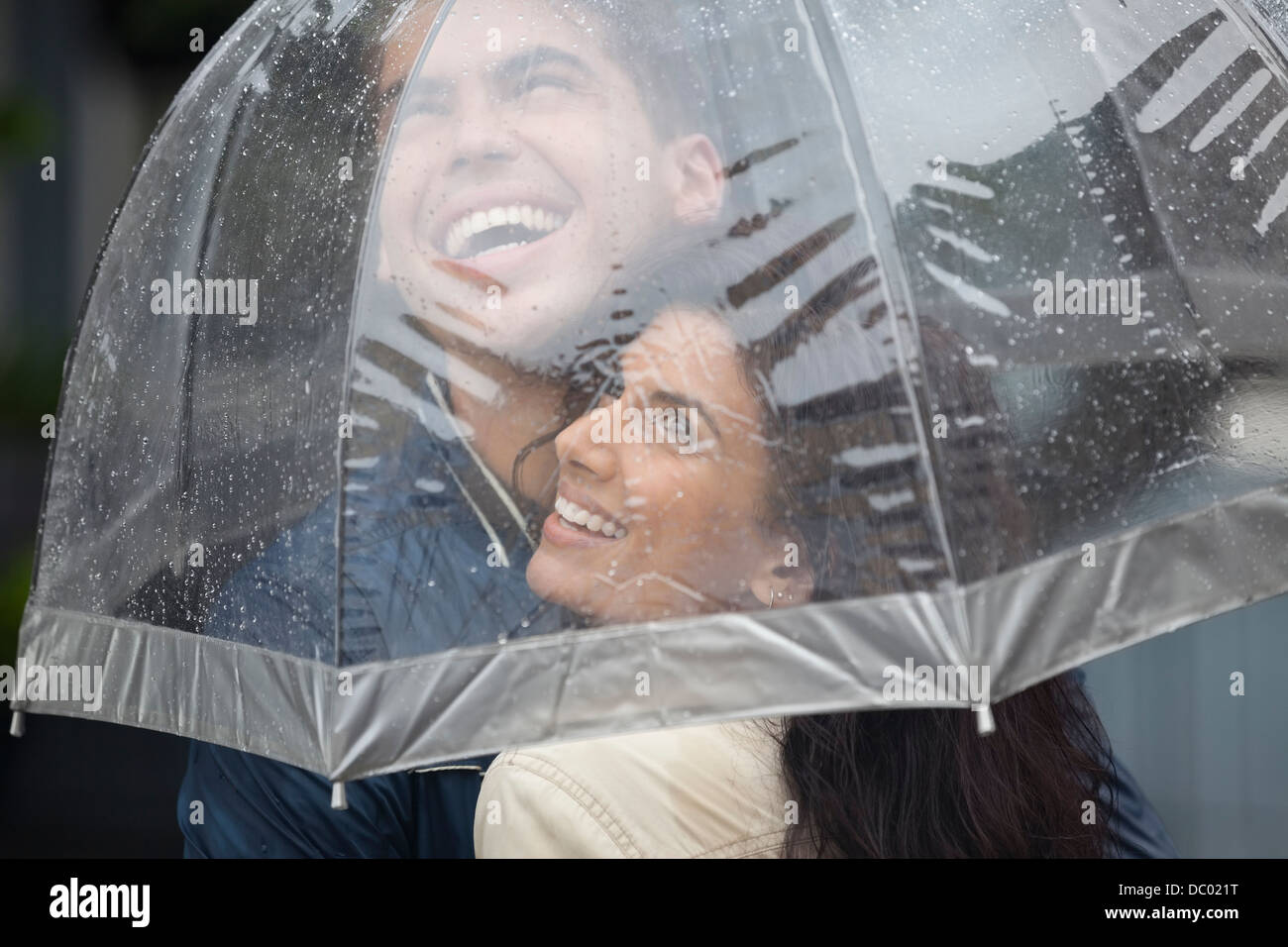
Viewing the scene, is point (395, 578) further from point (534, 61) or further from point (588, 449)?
point (534, 61)

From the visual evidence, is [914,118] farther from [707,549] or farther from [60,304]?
[60,304]

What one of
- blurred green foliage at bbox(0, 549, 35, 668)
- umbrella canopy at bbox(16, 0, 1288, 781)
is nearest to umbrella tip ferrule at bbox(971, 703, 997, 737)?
umbrella canopy at bbox(16, 0, 1288, 781)

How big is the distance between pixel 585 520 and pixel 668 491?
10 centimetres

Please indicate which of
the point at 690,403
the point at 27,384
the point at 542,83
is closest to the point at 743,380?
the point at 690,403

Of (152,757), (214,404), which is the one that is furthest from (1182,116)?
(152,757)

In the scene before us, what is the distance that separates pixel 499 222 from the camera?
1470mm

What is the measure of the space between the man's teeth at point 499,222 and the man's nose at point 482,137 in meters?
0.06

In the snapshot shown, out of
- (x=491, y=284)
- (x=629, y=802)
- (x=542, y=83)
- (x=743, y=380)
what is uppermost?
(x=542, y=83)

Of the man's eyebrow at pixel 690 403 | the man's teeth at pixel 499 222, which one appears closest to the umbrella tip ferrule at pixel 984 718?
the man's eyebrow at pixel 690 403

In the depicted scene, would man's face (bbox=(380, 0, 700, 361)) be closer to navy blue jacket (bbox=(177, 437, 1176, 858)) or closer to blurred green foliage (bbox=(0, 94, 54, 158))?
navy blue jacket (bbox=(177, 437, 1176, 858))

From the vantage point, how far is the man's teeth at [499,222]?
4.81 ft

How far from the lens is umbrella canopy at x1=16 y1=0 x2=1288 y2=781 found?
1393mm

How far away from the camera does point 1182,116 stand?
5.31 ft

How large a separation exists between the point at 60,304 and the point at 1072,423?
5791 millimetres
